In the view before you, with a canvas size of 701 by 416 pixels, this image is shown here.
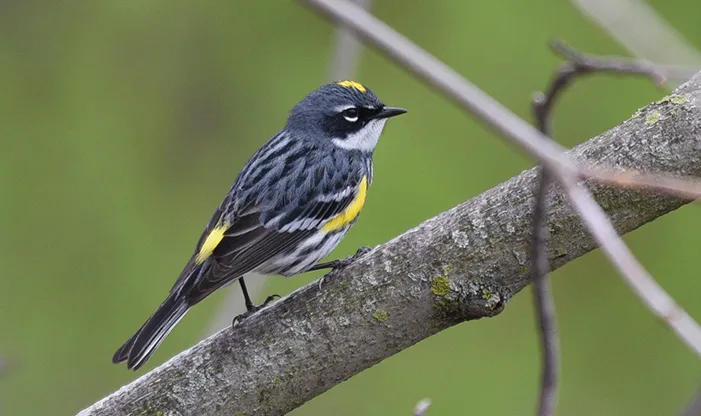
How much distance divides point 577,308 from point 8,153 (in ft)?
7.71

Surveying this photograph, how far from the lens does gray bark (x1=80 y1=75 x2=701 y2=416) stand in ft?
5.83

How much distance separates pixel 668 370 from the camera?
3559mm

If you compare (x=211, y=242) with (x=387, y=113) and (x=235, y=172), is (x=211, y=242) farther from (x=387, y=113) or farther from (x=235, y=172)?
(x=235, y=172)

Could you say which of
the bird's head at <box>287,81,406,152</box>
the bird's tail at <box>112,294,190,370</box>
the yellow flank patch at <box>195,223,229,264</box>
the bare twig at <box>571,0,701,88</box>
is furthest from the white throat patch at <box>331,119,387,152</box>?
the bare twig at <box>571,0,701,88</box>

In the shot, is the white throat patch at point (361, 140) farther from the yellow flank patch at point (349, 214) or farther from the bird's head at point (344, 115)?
the yellow flank patch at point (349, 214)

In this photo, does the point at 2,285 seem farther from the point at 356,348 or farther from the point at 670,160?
the point at 670,160

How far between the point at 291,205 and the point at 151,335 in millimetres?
542

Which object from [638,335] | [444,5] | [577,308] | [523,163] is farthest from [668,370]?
[444,5]

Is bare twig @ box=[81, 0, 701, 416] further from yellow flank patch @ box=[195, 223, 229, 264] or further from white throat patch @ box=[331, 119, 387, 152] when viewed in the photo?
white throat patch @ box=[331, 119, 387, 152]

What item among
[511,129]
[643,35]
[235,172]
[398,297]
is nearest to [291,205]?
[398,297]

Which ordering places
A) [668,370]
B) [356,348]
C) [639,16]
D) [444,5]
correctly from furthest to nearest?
1. [444,5]
2. [668,370]
3. [356,348]
4. [639,16]

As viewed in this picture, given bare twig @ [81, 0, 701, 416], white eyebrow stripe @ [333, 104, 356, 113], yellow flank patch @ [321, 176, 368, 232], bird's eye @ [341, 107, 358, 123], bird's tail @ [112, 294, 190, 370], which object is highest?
white eyebrow stripe @ [333, 104, 356, 113]

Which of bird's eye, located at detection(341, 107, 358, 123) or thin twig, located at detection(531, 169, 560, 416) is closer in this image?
thin twig, located at detection(531, 169, 560, 416)

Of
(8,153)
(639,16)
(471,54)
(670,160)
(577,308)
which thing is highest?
(8,153)
